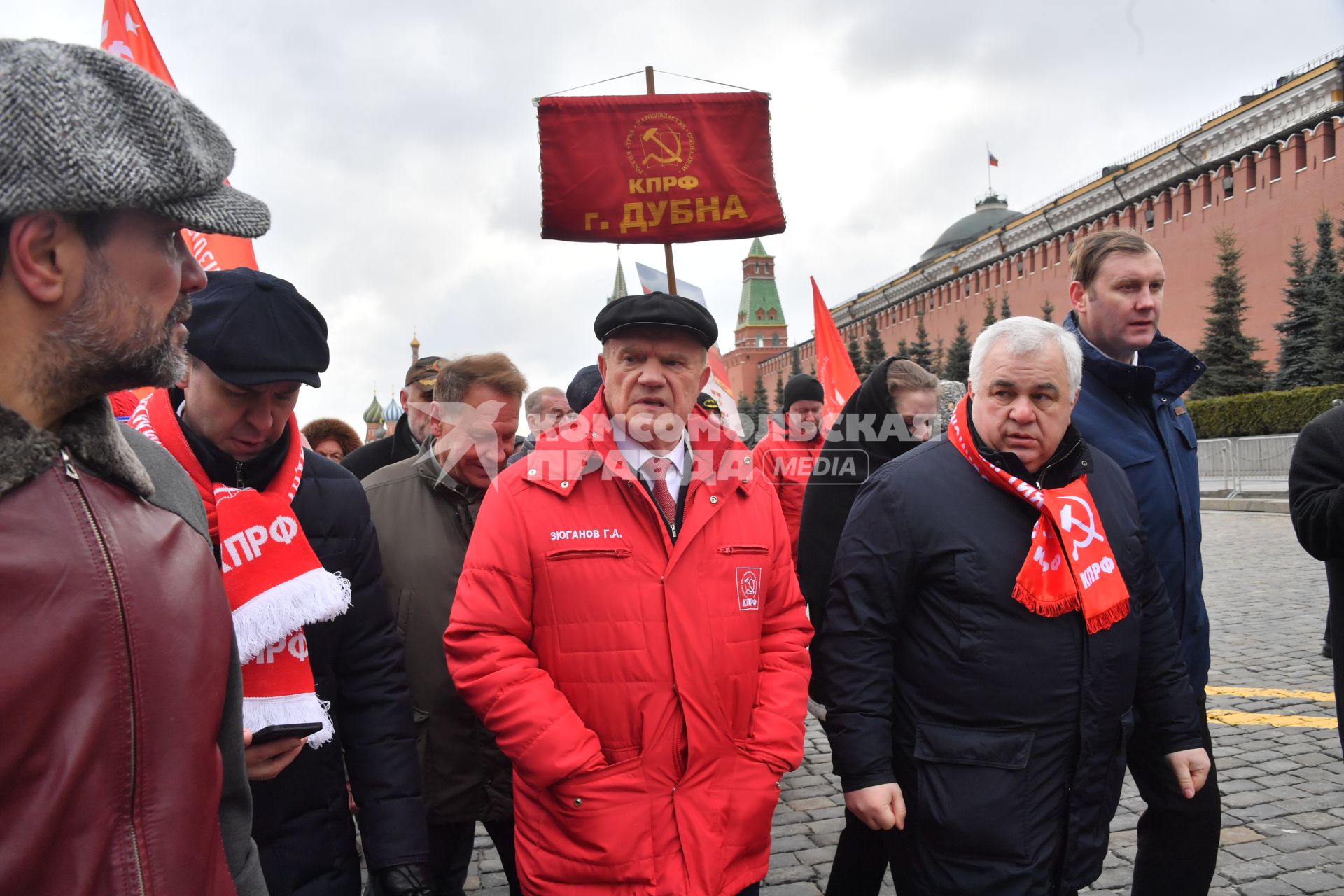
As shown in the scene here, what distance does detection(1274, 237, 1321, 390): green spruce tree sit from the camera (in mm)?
28156

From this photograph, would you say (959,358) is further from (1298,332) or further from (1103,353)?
(1103,353)

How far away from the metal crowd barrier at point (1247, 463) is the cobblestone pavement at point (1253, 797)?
1591 cm

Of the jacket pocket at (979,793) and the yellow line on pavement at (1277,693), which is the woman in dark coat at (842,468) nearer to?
the jacket pocket at (979,793)

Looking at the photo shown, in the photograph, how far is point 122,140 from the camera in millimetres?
956

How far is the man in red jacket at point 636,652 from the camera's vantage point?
6.72 ft

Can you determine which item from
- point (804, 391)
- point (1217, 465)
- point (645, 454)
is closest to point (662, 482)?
point (645, 454)

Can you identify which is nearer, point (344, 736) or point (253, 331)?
point (253, 331)

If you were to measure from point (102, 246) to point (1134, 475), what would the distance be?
2.90 meters

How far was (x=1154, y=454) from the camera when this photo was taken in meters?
2.90

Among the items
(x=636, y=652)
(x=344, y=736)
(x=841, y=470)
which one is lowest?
(x=344, y=736)

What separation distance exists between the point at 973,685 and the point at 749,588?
0.66 metres

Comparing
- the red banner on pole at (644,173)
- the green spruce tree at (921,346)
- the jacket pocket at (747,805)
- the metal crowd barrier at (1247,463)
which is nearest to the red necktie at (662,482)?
the jacket pocket at (747,805)

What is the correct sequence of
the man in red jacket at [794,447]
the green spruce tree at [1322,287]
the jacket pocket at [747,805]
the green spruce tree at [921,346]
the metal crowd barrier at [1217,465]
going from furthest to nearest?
the green spruce tree at [921,346] → the green spruce tree at [1322,287] → the metal crowd barrier at [1217,465] → the man in red jacket at [794,447] → the jacket pocket at [747,805]

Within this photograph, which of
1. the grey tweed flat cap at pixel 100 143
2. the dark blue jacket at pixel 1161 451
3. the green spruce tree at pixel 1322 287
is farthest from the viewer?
the green spruce tree at pixel 1322 287
